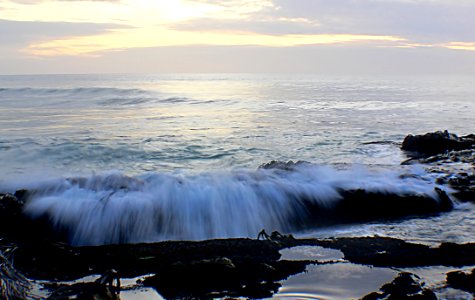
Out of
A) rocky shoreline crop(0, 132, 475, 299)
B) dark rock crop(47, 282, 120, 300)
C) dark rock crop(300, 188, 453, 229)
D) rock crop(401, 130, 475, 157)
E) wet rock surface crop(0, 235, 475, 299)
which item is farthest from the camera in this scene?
rock crop(401, 130, 475, 157)

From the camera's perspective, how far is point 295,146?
16359mm

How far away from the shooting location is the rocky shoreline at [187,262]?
167 inches

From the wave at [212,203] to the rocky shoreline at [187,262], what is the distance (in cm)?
23

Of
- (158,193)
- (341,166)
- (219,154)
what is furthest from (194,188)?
(219,154)

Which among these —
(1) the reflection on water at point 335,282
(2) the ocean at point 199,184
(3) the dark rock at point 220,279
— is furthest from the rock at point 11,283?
(1) the reflection on water at point 335,282

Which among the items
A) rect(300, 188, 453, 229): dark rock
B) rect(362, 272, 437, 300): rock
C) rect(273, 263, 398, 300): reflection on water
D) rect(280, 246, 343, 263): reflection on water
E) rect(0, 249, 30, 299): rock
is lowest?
rect(300, 188, 453, 229): dark rock

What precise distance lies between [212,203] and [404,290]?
139 inches

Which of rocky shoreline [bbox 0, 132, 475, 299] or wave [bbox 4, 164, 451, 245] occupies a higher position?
rocky shoreline [bbox 0, 132, 475, 299]

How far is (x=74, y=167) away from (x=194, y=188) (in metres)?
6.12

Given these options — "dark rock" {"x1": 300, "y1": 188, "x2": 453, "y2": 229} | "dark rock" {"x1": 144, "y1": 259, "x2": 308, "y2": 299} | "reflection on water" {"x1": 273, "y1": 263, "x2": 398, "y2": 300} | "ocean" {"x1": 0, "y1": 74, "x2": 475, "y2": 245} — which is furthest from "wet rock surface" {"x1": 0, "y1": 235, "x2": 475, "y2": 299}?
"dark rock" {"x1": 300, "y1": 188, "x2": 453, "y2": 229}

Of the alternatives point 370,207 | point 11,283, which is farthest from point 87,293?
point 370,207

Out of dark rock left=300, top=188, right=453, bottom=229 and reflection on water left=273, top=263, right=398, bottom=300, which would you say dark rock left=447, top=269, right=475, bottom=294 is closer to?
reflection on water left=273, top=263, right=398, bottom=300

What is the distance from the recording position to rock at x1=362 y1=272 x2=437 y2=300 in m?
4.12

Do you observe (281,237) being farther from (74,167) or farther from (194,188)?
(74,167)
